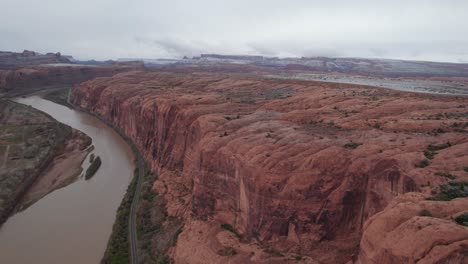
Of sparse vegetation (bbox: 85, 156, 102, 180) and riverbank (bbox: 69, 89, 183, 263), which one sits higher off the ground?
riverbank (bbox: 69, 89, 183, 263)

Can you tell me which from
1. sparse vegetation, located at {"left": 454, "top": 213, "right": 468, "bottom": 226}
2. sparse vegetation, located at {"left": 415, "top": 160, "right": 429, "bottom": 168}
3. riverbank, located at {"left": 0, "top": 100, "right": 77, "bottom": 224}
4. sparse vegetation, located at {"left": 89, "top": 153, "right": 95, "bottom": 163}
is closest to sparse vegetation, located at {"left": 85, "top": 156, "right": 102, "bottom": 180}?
sparse vegetation, located at {"left": 89, "top": 153, "right": 95, "bottom": 163}

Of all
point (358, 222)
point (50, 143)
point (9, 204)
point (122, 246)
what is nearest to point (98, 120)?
point (50, 143)

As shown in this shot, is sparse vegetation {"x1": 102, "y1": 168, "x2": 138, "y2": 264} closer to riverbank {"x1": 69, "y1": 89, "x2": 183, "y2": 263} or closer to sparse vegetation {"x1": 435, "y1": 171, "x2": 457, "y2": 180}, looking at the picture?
riverbank {"x1": 69, "y1": 89, "x2": 183, "y2": 263}

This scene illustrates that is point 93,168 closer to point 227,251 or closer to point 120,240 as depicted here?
point 120,240

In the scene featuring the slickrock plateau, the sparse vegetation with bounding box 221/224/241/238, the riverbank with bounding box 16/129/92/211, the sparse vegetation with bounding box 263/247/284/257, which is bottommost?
the riverbank with bounding box 16/129/92/211

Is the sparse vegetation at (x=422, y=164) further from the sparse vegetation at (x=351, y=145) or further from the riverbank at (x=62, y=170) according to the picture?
the riverbank at (x=62, y=170)

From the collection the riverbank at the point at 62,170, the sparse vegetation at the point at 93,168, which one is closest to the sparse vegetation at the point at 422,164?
the riverbank at the point at 62,170

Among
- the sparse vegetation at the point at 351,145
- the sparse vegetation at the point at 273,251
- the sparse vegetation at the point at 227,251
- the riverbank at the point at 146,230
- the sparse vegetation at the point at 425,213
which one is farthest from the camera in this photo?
the riverbank at the point at 146,230
